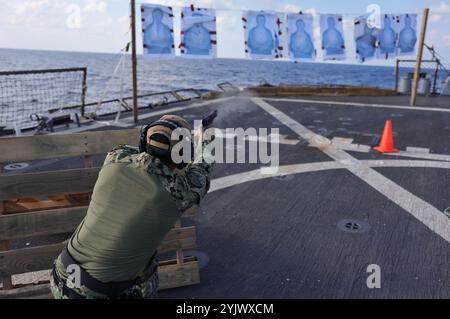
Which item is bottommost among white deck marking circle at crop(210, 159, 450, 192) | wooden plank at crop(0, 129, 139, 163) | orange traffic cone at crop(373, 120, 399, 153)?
white deck marking circle at crop(210, 159, 450, 192)

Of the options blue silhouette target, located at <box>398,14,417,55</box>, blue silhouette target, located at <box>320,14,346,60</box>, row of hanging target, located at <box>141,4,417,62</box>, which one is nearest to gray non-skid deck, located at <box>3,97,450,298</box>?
row of hanging target, located at <box>141,4,417,62</box>

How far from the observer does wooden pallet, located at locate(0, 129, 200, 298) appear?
132 inches

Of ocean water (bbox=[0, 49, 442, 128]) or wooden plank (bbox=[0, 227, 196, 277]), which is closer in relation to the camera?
wooden plank (bbox=[0, 227, 196, 277])

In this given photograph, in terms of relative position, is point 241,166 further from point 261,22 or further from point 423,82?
point 423,82

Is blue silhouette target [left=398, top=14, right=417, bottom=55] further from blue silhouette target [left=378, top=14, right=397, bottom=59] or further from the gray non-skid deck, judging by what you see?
the gray non-skid deck

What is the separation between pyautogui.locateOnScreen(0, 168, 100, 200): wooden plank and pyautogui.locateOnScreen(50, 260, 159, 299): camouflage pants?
1.50 meters

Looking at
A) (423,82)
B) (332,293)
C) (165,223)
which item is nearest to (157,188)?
(165,223)

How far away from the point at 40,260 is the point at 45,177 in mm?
818

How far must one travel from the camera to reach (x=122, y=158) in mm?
2230

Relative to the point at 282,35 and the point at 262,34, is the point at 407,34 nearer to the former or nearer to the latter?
the point at 282,35

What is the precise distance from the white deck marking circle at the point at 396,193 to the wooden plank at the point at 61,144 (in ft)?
14.0

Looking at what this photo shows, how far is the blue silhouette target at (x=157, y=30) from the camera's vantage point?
12.2 metres

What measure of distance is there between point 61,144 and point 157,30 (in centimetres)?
966

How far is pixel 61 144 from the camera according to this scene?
384cm
